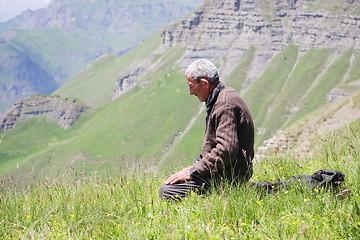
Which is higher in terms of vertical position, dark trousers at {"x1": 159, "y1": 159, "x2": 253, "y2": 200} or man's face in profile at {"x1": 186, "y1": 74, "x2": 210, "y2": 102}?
man's face in profile at {"x1": 186, "y1": 74, "x2": 210, "y2": 102}

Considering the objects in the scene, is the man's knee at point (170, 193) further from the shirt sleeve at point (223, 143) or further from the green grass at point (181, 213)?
the shirt sleeve at point (223, 143)

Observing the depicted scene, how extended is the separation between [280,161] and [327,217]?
2758mm

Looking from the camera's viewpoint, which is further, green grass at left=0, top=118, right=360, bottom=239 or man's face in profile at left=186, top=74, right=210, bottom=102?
man's face in profile at left=186, top=74, right=210, bottom=102

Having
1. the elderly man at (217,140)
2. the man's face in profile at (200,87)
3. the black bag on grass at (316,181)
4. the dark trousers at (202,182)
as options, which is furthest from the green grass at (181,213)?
the man's face in profile at (200,87)

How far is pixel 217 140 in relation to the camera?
6133mm

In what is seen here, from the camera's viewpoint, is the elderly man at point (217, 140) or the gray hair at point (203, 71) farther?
the gray hair at point (203, 71)

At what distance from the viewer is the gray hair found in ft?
21.2

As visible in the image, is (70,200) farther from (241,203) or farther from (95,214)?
(241,203)

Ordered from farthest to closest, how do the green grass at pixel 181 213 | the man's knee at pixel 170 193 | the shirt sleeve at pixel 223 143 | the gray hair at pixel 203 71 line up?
1. the gray hair at pixel 203 71
2. the man's knee at pixel 170 193
3. the shirt sleeve at pixel 223 143
4. the green grass at pixel 181 213

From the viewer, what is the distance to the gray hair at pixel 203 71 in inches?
254

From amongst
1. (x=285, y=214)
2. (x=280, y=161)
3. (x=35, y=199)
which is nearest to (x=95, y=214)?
(x=35, y=199)

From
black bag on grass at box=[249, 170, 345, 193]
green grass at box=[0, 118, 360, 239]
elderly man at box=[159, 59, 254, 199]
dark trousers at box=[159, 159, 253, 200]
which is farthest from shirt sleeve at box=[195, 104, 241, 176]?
black bag on grass at box=[249, 170, 345, 193]

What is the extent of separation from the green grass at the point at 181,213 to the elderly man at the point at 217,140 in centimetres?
44

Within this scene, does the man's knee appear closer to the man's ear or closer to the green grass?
the green grass
